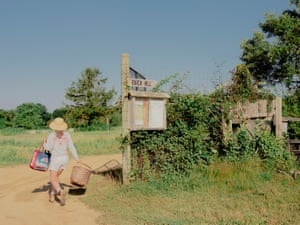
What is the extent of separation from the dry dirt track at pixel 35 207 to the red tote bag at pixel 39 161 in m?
0.67

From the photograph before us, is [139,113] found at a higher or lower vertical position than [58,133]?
higher

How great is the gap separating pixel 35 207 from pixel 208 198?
3215 mm

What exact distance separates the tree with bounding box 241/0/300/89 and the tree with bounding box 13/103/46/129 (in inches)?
1908

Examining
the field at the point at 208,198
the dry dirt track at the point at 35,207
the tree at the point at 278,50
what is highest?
the tree at the point at 278,50

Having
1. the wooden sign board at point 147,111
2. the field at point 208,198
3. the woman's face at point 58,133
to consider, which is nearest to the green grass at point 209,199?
the field at point 208,198

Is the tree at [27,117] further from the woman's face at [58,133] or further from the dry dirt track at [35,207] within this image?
the woman's face at [58,133]

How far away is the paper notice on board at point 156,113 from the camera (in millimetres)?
7611

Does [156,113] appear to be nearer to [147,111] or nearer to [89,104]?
[147,111]

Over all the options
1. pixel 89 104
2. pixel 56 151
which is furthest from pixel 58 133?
pixel 89 104

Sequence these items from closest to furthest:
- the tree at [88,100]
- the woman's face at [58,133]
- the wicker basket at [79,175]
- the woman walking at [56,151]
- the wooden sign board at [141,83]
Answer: the woman walking at [56,151], the woman's face at [58,133], the wicker basket at [79,175], the wooden sign board at [141,83], the tree at [88,100]

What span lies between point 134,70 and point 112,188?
→ 8.94 ft

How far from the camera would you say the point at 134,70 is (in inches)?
320

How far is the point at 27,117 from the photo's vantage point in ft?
207

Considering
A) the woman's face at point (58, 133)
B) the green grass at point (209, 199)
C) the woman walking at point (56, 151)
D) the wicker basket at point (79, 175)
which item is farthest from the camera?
the wicker basket at point (79, 175)
